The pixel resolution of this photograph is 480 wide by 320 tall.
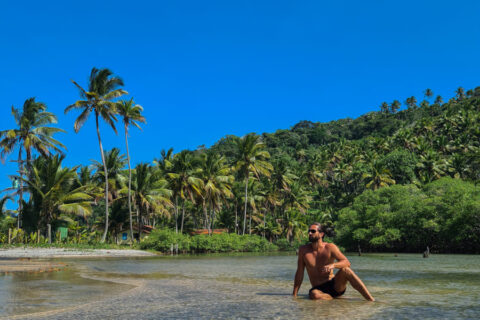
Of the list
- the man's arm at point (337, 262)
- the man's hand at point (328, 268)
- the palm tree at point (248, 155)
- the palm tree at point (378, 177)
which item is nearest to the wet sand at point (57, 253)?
the palm tree at point (248, 155)

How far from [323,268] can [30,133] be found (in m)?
34.5

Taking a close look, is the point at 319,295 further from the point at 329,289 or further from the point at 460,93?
the point at 460,93

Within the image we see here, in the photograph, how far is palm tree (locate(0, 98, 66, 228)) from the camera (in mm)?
35281

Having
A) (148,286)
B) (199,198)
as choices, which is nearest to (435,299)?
(148,286)

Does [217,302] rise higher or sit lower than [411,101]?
lower

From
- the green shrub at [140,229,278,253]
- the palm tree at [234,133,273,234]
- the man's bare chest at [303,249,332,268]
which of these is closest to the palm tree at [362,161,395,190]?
the palm tree at [234,133,273,234]

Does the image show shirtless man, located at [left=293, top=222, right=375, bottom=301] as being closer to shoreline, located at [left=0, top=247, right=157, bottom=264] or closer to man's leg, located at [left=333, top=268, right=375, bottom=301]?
man's leg, located at [left=333, top=268, right=375, bottom=301]

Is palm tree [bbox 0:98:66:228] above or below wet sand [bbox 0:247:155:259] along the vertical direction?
above

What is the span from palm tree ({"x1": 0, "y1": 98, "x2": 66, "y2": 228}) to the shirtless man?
32519 millimetres

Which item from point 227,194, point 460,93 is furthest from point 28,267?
point 460,93

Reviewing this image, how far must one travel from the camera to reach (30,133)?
35844 mm

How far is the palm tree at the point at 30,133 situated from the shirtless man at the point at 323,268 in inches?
1280

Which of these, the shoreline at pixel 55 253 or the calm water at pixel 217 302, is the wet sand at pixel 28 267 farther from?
the shoreline at pixel 55 253

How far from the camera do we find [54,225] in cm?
3534
